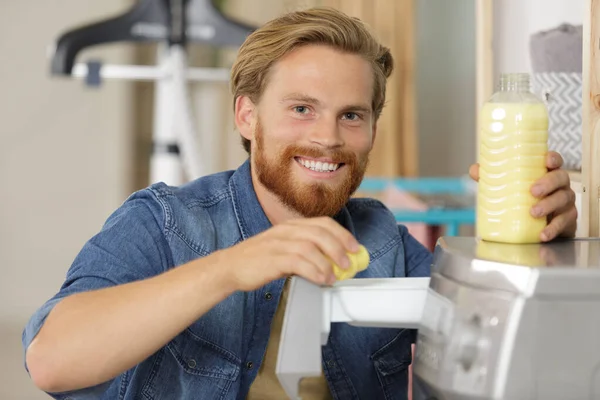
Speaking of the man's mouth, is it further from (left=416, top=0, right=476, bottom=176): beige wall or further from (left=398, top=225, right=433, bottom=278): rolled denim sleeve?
(left=416, top=0, right=476, bottom=176): beige wall

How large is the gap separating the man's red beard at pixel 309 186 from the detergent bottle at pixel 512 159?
333mm

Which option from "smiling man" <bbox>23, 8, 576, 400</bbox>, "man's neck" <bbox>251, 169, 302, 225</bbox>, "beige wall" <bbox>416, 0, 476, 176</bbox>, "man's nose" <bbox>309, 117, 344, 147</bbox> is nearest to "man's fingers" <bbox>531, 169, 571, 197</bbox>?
"smiling man" <bbox>23, 8, 576, 400</bbox>

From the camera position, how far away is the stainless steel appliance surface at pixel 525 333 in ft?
2.62

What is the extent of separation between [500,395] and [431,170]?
146 inches

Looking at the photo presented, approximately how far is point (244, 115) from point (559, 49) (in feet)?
1.75

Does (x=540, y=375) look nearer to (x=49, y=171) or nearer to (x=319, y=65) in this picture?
(x=319, y=65)

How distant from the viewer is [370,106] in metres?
1.38

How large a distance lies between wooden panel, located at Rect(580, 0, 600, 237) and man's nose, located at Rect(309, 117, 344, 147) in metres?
0.34

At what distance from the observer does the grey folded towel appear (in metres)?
1.50

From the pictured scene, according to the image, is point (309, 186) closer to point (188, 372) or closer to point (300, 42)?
point (300, 42)

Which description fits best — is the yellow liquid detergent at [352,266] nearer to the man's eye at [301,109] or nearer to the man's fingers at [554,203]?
the man's fingers at [554,203]

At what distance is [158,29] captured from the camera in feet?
9.04

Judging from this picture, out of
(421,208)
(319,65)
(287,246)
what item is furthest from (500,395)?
(421,208)

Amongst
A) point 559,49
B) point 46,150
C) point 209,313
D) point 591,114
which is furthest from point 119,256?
point 46,150
